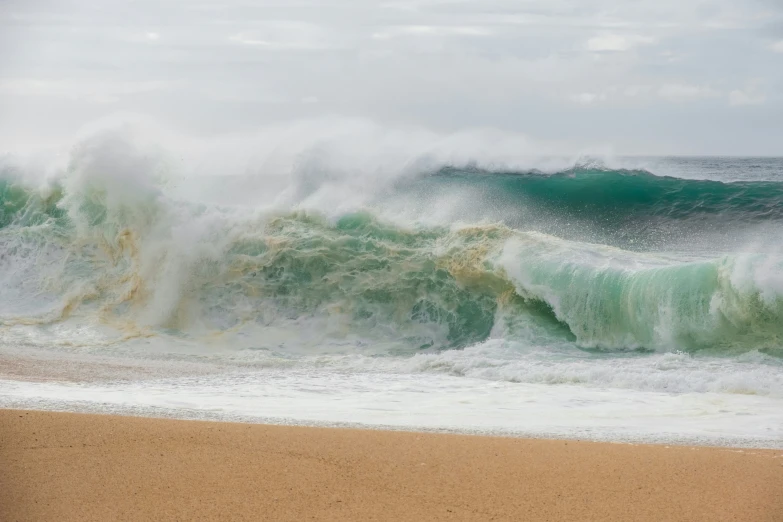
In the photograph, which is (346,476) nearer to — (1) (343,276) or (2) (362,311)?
(2) (362,311)

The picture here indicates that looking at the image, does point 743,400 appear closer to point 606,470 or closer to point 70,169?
point 606,470

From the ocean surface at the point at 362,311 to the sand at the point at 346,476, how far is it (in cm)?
75

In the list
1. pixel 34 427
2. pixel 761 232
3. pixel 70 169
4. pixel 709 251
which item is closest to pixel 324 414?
pixel 34 427

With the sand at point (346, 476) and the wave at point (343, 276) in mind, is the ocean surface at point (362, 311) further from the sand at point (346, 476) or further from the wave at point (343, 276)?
the sand at point (346, 476)

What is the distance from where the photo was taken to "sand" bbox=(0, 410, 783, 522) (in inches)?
157

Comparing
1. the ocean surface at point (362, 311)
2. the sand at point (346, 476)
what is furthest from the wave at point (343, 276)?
the sand at point (346, 476)

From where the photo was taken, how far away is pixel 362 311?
1126 centimetres

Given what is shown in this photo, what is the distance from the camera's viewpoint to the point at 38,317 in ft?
37.6

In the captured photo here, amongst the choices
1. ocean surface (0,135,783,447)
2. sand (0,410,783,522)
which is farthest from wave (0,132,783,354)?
sand (0,410,783,522)

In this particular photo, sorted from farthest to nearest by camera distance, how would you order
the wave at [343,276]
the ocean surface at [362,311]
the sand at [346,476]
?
the wave at [343,276] → the ocean surface at [362,311] → the sand at [346,476]

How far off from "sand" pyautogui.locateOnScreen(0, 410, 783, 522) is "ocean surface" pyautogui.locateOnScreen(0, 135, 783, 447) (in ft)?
2.46

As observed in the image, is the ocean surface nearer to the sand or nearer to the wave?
the wave

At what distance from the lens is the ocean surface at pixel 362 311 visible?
22.5 ft

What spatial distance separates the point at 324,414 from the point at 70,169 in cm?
912
